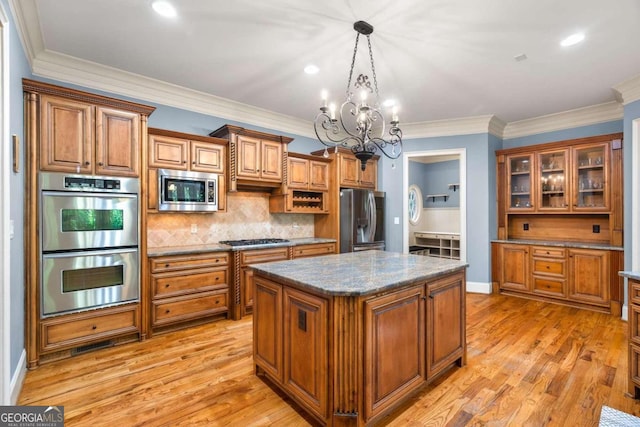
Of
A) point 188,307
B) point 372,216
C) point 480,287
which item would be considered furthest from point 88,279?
point 480,287

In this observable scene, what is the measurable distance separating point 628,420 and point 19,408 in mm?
3202

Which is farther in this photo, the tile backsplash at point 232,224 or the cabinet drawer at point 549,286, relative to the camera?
the cabinet drawer at point 549,286

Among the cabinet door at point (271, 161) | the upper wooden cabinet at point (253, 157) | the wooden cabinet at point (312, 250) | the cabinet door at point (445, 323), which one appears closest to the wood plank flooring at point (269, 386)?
the cabinet door at point (445, 323)

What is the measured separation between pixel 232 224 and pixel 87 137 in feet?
6.58

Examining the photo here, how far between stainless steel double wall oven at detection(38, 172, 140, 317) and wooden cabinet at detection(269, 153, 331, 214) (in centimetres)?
198

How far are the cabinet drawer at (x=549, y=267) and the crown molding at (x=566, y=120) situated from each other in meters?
2.10

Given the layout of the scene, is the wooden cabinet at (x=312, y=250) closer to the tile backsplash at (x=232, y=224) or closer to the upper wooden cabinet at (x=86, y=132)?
the tile backsplash at (x=232, y=224)

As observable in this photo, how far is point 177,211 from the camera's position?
3.66 m

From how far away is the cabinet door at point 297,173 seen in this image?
4.58 meters

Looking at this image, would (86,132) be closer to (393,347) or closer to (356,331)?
(356,331)

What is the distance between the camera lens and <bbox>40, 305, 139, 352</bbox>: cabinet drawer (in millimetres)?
2623

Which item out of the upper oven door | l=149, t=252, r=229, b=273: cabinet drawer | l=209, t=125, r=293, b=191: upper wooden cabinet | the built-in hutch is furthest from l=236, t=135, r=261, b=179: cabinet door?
the built-in hutch

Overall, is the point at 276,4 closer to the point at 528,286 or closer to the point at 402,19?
the point at 402,19

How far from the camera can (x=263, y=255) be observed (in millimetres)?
3973
